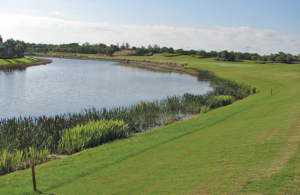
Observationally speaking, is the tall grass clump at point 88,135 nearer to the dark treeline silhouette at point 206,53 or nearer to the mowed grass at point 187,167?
the mowed grass at point 187,167

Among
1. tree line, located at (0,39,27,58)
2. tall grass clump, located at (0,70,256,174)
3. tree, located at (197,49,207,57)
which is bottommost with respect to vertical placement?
tall grass clump, located at (0,70,256,174)

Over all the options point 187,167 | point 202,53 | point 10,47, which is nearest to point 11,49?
point 10,47

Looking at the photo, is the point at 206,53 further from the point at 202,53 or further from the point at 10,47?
the point at 10,47

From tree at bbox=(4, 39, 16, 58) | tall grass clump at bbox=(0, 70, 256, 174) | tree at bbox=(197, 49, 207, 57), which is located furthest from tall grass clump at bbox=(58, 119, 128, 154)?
tree at bbox=(197, 49, 207, 57)

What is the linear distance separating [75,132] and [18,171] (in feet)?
11.4

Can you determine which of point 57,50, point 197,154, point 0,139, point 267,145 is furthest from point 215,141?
point 57,50

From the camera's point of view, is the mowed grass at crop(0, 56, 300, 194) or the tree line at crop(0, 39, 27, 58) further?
the tree line at crop(0, 39, 27, 58)

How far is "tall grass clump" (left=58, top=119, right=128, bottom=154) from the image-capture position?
12172 mm

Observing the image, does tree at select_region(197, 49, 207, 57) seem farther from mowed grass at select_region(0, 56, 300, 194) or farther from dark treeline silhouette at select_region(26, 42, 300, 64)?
mowed grass at select_region(0, 56, 300, 194)

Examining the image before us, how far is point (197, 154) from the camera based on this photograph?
30.5ft

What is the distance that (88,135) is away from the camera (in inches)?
503

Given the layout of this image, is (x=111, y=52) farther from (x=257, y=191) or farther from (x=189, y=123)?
(x=257, y=191)

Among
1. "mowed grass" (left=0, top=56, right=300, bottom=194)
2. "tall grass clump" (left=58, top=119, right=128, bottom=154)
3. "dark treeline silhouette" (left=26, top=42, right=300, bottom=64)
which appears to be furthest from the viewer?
"dark treeline silhouette" (left=26, top=42, right=300, bottom=64)

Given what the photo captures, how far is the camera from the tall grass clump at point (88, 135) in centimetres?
1217
